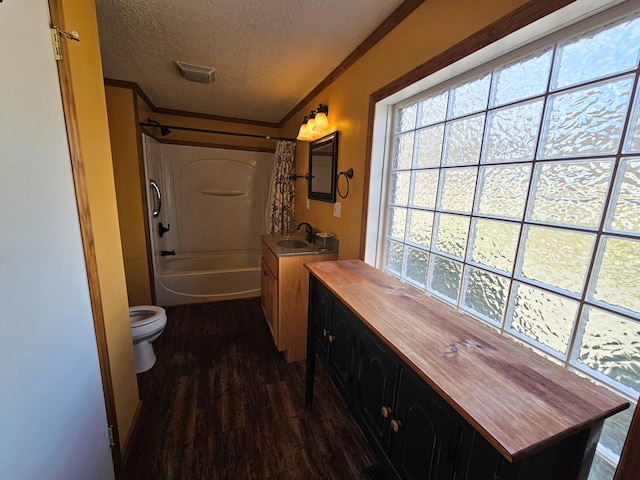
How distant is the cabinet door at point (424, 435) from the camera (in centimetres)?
64

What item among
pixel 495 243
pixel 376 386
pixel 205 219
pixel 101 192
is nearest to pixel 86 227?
pixel 101 192

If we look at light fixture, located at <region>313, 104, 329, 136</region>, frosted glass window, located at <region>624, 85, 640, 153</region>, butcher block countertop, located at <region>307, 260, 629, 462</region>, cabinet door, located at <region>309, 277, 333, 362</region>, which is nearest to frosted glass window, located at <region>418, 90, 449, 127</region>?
frosted glass window, located at <region>624, 85, 640, 153</region>

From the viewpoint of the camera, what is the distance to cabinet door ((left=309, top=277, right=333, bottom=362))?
53.9 inches

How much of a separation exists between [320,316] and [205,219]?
9.43 feet

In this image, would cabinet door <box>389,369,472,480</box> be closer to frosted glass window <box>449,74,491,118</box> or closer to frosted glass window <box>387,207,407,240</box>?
frosted glass window <box>387,207,407,240</box>

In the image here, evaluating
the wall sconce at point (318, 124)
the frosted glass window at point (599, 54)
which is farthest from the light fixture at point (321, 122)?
the frosted glass window at point (599, 54)

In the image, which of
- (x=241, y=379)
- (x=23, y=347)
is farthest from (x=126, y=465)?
(x=23, y=347)

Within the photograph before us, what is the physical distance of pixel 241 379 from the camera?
191cm

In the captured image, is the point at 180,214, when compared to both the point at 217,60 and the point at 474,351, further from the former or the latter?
the point at 474,351

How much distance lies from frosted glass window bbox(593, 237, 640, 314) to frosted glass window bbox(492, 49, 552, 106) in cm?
57

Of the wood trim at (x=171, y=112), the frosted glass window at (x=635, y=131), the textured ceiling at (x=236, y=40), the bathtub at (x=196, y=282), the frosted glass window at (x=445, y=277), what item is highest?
the textured ceiling at (x=236, y=40)

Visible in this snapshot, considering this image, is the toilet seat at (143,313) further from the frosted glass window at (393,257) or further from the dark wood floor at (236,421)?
the frosted glass window at (393,257)

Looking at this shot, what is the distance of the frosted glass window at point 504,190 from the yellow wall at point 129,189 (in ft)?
9.63

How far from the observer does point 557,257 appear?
882mm
